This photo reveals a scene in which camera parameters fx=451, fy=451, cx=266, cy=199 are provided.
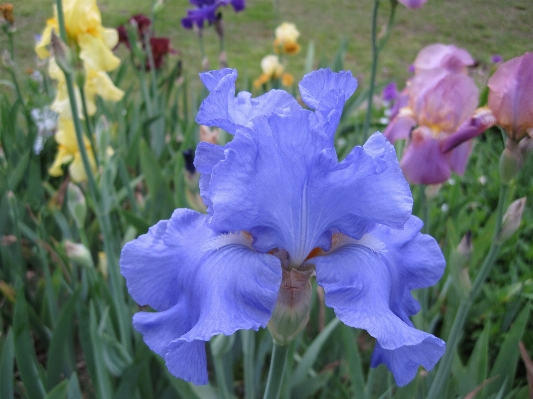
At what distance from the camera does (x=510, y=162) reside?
95 centimetres

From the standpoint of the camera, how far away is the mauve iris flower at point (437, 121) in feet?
3.81

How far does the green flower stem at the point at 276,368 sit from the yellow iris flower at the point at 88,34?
1204mm

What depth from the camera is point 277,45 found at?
9.78 feet

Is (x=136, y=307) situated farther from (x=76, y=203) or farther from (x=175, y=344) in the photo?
(x=175, y=344)

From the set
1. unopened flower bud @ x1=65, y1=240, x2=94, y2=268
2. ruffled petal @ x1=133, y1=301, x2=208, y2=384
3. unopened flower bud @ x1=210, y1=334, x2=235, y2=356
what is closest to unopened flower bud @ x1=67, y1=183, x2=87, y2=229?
unopened flower bud @ x1=65, y1=240, x2=94, y2=268

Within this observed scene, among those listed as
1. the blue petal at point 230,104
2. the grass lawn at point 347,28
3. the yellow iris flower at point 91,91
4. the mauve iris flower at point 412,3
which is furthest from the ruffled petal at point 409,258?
the yellow iris flower at point 91,91

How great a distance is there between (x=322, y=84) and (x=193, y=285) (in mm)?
358

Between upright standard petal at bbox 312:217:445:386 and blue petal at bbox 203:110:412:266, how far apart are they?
52 millimetres

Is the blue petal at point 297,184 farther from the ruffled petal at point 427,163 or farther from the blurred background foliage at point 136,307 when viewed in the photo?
the ruffled petal at point 427,163

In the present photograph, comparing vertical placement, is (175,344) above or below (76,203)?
above

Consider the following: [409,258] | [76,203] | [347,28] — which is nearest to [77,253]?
[76,203]

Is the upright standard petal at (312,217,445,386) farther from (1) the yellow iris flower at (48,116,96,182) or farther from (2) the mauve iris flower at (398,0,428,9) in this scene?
(1) the yellow iris flower at (48,116,96,182)

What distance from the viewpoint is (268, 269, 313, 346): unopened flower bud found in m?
0.65

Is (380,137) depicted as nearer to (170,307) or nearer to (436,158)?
(170,307)
